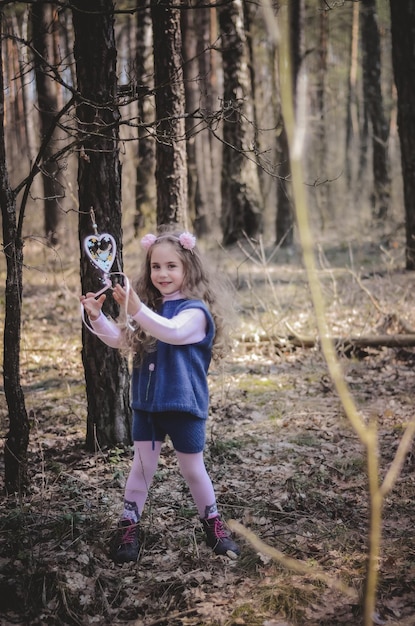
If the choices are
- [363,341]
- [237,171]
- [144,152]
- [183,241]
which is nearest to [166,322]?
[183,241]

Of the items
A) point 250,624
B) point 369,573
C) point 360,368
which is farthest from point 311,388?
point 369,573

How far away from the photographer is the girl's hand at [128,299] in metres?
2.82

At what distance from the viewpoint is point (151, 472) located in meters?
3.37

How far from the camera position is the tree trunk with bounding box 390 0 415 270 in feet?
30.8

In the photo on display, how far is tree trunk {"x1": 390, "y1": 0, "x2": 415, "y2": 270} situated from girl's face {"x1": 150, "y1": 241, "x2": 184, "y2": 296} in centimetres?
683

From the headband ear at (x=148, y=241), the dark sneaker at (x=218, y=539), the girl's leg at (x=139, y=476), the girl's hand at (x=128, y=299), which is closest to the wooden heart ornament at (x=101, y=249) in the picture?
the headband ear at (x=148, y=241)

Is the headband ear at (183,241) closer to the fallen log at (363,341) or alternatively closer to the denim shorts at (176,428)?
the denim shorts at (176,428)

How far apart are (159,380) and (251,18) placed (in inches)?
496

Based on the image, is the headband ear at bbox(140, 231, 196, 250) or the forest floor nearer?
the forest floor

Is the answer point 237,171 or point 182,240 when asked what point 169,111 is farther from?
point 237,171

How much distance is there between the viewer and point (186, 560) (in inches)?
129

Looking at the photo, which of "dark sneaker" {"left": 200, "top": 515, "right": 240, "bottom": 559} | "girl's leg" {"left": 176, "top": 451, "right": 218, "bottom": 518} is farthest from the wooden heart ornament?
"dark sneaker" {"left": 200, "top": 515, "right": 240, "bottom": 559}

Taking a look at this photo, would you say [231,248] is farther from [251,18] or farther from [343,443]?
[343,443]

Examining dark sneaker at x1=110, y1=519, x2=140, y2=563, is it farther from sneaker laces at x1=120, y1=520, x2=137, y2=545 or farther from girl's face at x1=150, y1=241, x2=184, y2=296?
girl's face at x1=150, y1=241, x2=184, y2=296
